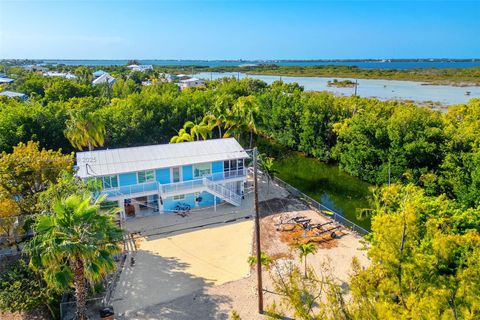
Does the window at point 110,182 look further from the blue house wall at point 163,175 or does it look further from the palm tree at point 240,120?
the palm tree at point 240,120

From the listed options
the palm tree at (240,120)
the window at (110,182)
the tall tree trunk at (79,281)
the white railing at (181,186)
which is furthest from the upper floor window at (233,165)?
the tall tree trunk at (79,281)

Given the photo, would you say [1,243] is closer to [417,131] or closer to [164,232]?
[164,232]

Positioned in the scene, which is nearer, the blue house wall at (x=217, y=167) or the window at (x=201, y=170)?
the window at (x=201, y=170)

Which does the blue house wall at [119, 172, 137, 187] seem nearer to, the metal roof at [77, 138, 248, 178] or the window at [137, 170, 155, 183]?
the window at [137, 170, 155, 183]

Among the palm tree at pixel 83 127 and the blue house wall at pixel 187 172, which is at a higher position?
the palm tree at pixel 83 127

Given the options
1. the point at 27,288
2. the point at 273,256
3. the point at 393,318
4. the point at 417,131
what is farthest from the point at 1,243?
the point at 417,131

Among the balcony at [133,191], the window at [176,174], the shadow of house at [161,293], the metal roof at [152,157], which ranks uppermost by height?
the metal roof at [152,157]

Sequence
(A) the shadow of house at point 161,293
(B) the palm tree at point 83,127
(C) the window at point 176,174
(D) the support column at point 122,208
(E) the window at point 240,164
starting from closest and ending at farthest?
(A) the shadow of house at point 161,293, (D) the support column at point 122,208, (C) the window at point 176,174, (E) the window at point 240,164, (B) the palm tree at point 83,127

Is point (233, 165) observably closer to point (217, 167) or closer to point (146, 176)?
point (217, 167)
